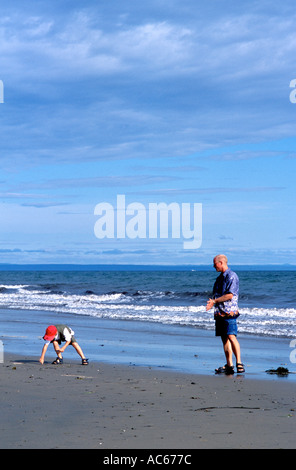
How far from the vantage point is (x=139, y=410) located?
6.73m

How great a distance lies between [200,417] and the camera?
634 cm

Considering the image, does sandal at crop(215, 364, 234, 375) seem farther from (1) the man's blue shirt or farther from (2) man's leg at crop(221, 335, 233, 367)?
(1) the man's blue shirt

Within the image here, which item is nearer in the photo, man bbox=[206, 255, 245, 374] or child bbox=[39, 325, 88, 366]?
man bbox=[206, 255, 245, 374]

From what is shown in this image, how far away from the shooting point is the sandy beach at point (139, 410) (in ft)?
17.4

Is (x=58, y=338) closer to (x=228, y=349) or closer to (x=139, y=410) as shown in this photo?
(x=228, y=349)

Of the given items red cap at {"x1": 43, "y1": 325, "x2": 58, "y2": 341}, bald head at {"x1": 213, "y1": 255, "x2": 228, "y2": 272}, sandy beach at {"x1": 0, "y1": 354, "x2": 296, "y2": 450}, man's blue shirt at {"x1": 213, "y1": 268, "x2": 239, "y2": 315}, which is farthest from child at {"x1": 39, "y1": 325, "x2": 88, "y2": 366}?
bald head at {"x1": 213, "y1": 255, "x2": 228, "y2": 272}

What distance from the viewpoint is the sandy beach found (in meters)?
5.30

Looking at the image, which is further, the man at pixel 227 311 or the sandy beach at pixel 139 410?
the man at pixel 227 311

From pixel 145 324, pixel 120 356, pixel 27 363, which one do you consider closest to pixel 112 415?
pixel 27 363

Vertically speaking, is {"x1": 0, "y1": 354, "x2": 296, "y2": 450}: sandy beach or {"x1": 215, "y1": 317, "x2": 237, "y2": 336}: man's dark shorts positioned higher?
{"x1": 215, "y1": 317, "x2": 237, "y2": 336}: man's dark shorts

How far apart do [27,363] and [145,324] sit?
933cm

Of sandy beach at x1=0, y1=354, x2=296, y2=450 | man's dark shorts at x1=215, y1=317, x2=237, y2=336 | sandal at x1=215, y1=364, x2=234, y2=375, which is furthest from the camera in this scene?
man's dark shorts at x1=215, y1=317, x2=237, y2=336

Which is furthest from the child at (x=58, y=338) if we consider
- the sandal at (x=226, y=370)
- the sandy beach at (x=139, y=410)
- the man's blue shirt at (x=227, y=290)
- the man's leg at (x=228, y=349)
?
the man's blue shirt at (x=227, y=290)

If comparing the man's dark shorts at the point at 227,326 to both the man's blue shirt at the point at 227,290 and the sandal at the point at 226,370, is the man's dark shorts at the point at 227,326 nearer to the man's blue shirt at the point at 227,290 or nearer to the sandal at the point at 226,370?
the man's blue shirt at the point at 227,290
